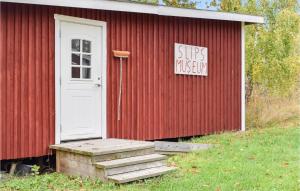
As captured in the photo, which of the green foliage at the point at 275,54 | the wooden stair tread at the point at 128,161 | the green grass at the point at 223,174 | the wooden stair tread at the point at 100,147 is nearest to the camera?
the green grass at the point at 223,174

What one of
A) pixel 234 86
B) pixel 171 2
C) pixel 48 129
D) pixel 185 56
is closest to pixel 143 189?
pixel 48 129

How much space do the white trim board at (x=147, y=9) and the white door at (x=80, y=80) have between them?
0.39 metres

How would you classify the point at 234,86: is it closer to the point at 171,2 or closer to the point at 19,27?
the point at 19,27

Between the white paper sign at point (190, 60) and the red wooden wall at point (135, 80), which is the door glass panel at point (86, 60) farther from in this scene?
the white paper sign at point (190, 60)

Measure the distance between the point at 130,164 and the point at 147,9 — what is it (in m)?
3.37

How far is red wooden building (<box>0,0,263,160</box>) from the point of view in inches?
275

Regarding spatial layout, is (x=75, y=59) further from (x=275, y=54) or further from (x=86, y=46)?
(x=275, y=54)

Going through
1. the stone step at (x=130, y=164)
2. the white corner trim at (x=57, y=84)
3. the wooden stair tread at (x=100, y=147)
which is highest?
the white corner trim at (x=57, y=84)

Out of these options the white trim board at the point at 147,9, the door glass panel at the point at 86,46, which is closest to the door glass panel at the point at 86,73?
the door glass panel at the point at 86,46

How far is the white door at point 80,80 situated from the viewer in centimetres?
755

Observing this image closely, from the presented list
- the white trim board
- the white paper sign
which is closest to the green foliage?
the white trim board

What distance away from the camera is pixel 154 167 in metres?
6.67

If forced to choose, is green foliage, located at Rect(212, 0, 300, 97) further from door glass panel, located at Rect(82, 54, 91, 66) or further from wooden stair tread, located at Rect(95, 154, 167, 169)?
wooden stair tread, located at Rect(95, 154, 167, 169)

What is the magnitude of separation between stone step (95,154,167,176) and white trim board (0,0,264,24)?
2.62 metres
